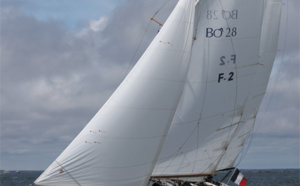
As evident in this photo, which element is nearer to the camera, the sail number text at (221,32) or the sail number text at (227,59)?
the sail number text at (221,32)

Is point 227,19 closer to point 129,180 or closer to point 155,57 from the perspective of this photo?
point 155,57

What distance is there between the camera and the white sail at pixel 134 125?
68.7ft

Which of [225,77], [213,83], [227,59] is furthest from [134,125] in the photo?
[227,59]

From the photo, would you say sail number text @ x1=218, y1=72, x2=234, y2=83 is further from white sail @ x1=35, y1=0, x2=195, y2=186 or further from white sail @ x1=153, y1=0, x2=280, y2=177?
white sail @ x1=35, y1=0, x2=195, y2=186

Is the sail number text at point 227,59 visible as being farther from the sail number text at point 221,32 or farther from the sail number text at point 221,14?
the sail number text at point 221,14

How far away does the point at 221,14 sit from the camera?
1077 inches

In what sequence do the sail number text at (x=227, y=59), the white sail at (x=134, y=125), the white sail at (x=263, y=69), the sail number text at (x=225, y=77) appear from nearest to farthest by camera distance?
the white sail at (x=134, y=125) → the sail number text at (x=227, y=59) → the sail number text at (x=225, y=77) → the white sail at (x=263, y=69)

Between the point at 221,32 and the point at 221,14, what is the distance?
963 millimetres

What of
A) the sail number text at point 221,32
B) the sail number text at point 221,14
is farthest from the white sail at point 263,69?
the sail number text at point 221,14

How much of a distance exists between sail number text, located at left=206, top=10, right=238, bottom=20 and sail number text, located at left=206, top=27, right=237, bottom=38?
2.02 ft

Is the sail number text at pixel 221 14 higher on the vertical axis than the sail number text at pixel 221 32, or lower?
higher

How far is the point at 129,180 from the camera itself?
2212 centimetres

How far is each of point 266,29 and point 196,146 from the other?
32.5 ft

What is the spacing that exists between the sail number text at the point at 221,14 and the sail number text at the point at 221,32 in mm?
615
